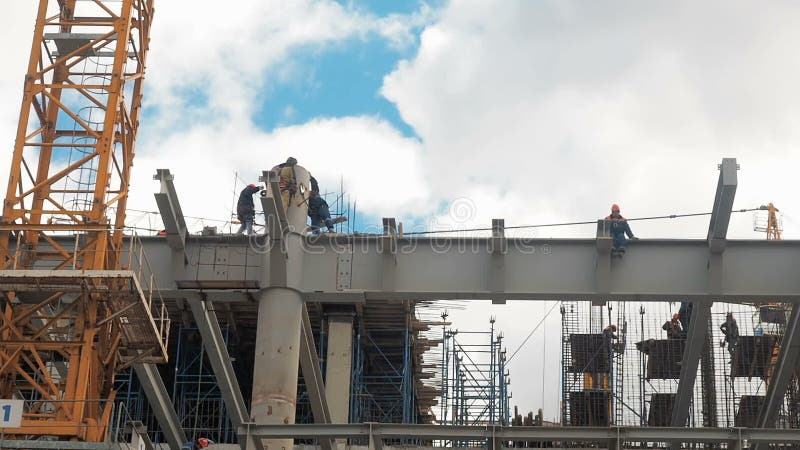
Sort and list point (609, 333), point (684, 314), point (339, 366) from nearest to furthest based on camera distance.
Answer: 1. point (684, 314)
2. point (339, 366)
3. point (609, 333)

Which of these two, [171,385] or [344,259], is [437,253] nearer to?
[344,259]

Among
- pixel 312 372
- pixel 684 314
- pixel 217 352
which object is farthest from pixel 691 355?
pixel 684 314

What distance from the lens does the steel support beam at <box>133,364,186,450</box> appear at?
22312 millimetres

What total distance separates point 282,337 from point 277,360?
1.29 ft

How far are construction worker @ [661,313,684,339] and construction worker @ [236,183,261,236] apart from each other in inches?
635

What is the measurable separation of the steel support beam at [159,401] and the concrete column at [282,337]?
434 centimetres

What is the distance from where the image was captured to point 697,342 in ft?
64.3

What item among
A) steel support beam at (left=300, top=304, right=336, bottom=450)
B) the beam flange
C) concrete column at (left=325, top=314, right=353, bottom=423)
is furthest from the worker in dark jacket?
concrete column at (left=325, top=314, right=353, bottom=423)

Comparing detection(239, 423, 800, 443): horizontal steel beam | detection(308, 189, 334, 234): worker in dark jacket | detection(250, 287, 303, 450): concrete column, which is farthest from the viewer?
detection(308, 189, 334, 234): worker in dark jacket

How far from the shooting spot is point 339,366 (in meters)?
30.1

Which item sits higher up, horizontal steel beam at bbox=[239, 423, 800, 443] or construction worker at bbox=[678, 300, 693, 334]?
construction worker at bbox=[678, 300, 693, 334]

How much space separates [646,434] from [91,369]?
32.0 ft

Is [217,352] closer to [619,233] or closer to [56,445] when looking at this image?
[56,445]

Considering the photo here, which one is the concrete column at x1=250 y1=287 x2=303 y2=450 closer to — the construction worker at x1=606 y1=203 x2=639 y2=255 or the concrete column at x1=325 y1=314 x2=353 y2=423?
the construction worker at x1=606 y1=203 x2=639 y2=255
